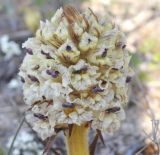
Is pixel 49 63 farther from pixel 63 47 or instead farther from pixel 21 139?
pixel 21 139

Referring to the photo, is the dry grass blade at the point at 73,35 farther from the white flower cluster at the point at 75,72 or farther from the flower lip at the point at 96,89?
the flower lip at the point at 96,89

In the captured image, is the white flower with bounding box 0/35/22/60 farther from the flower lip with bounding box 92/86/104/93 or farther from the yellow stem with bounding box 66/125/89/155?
the flower lip with bounding box 92/86/104/93

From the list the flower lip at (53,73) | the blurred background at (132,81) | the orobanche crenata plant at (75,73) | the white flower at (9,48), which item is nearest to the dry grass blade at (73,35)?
the orobanche crenata plant at (75,73)

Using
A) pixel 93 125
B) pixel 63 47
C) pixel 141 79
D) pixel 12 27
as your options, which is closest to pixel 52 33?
pixel 63 47

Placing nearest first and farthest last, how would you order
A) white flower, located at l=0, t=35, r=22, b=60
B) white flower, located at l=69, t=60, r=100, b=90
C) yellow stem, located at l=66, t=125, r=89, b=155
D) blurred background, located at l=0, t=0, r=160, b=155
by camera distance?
white flower, located at l=69, t=60, r=100, b=90, yellow stem, located at l=66, t=125, r=89, b=155, blurred background, located at l=0, t=0, r=160, b=155, white flower, located at l=0, t=35, r=22, b=60

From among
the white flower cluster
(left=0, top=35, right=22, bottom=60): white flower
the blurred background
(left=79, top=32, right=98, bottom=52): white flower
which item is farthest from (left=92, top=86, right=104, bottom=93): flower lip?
(left=0, top=35, right=22, bottom=60): white flower
